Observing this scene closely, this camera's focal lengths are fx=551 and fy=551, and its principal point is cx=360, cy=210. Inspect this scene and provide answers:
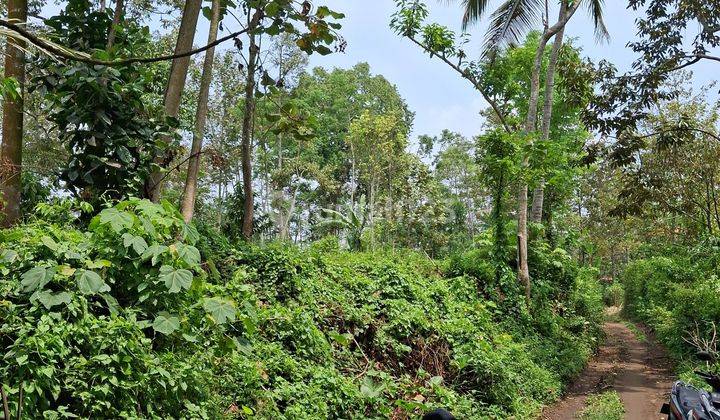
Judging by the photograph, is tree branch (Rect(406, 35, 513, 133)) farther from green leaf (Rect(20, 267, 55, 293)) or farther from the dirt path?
green leaf (Rect(20, 267, 55, 293))

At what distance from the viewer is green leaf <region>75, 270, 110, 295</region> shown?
3.79 m

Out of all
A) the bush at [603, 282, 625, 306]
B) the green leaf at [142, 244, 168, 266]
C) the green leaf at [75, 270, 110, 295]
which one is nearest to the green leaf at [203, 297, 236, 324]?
the green leaf at [142, 244, 168, 266]

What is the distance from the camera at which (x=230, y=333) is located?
5711 millimetres

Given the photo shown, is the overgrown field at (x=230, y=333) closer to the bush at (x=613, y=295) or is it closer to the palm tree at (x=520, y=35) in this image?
the palm tree at (x=520, y=35)

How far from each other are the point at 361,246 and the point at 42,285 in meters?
14.3

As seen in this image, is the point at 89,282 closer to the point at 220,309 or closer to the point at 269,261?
the point at 220,309

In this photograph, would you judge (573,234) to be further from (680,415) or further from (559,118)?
(680,415)

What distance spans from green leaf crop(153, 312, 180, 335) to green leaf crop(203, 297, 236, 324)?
0.82ft

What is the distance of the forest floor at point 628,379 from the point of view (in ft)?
30.7

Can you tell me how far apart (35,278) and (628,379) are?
11891 mm

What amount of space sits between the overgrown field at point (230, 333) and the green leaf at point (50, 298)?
0.01 meters

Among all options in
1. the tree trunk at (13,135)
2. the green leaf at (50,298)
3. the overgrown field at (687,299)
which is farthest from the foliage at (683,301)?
the tree trunk at (13,135)

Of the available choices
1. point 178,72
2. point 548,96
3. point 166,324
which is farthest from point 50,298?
point 548,96

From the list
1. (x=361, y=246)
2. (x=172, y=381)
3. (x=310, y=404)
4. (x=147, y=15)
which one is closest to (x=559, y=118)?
(x=361, y=246)
